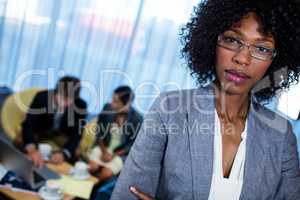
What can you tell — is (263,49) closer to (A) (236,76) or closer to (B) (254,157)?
(A) (236,76)

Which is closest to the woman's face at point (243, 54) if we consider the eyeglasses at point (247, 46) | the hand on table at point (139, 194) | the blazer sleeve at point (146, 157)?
the eyeglasses at point (247, 46)

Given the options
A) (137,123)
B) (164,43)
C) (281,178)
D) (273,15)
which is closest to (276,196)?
(281,178)

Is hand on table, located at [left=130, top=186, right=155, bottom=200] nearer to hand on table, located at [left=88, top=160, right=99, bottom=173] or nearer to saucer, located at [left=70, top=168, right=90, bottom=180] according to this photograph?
saucer, located at [left=70, top=168, right=90, bottom=180]

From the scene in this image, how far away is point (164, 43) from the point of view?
351 cm

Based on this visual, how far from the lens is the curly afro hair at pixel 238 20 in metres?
1.15

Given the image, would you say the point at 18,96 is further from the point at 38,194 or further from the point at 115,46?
the point at 38,194

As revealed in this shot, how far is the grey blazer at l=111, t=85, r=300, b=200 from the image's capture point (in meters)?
1.10

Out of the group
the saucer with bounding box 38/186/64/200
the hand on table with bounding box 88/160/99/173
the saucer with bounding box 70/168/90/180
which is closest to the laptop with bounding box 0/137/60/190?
the saucer with bounding box 38/186/64/200

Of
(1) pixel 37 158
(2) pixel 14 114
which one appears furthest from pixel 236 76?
(2) pixel 14 114

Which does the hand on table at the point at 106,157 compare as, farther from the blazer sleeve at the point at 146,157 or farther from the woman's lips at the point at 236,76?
the woman's lips at the point at 236,76

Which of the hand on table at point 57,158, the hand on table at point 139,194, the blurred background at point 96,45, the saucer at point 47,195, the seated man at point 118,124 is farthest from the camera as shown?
the blurred background at point 96,45

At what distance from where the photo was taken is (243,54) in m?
1.11

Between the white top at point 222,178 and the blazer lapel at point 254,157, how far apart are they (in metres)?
0.02

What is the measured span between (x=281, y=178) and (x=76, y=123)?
224cm
